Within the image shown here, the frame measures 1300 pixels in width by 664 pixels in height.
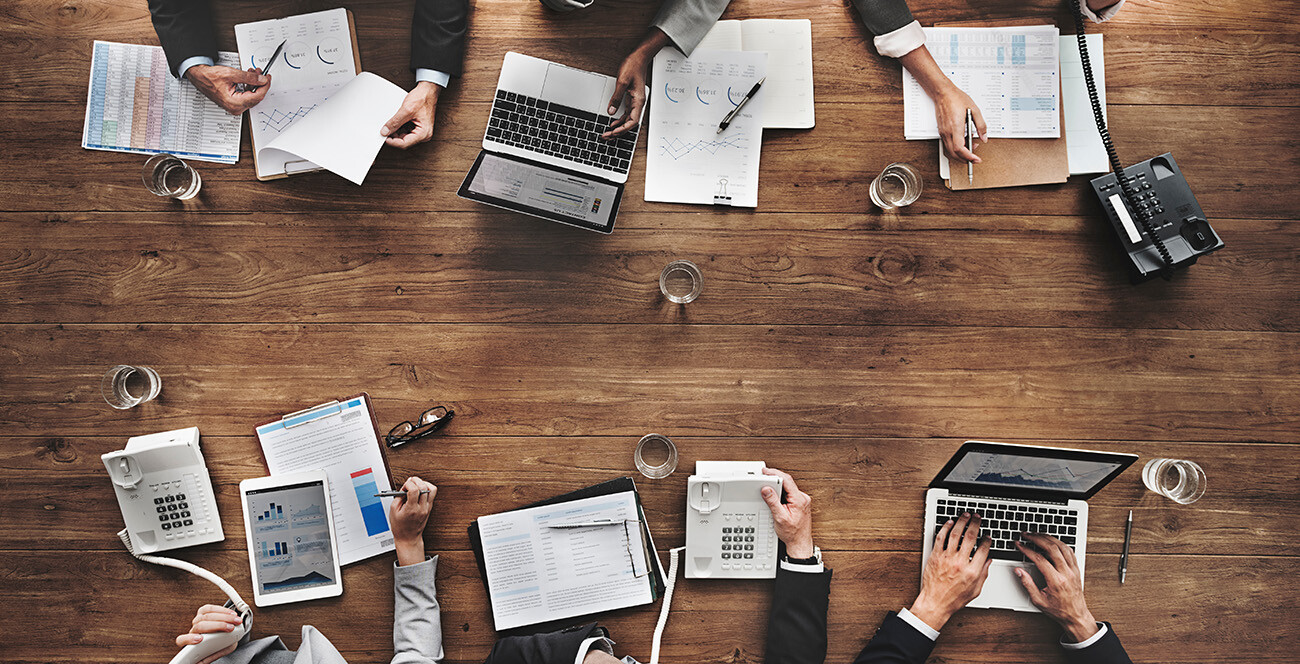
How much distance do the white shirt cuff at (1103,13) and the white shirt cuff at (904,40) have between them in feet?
1.57

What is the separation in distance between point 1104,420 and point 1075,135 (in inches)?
32.6

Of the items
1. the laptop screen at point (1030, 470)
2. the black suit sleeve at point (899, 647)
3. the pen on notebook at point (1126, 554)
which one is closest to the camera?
the laptop screen at point (1030, 470)

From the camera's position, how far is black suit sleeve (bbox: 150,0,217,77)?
1942 millimetres

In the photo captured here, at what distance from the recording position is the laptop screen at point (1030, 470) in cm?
177

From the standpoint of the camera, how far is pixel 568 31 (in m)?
2.06

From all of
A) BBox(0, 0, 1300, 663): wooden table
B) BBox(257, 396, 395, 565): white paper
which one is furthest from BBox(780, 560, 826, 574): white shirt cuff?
BBox(257, 396, 395, 565): white paper

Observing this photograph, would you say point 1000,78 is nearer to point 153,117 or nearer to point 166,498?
point 153,117

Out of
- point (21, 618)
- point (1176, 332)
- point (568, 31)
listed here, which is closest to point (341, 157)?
point (568, 31)

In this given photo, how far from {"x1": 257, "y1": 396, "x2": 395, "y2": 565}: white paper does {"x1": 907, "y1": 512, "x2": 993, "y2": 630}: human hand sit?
4.92 ft

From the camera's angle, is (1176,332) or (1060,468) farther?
(1176,332)

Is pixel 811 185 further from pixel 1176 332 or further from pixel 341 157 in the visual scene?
pixel 341 157

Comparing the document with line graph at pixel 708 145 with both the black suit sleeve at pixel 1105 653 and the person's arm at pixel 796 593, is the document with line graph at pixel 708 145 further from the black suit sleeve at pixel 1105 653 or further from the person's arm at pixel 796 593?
the black suit sleeve at pixel 1105 653

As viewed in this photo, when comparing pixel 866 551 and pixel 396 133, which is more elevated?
pixel 396 133

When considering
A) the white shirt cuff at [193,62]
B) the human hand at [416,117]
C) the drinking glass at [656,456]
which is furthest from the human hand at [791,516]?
the white shirt cuff at [193,62]
